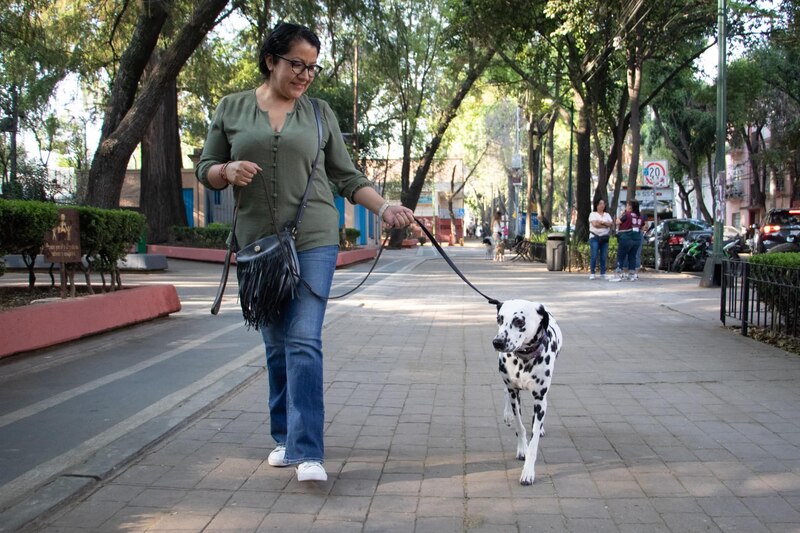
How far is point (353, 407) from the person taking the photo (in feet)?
17.2

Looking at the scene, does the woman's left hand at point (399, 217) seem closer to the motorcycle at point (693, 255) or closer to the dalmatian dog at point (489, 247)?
the motorcycle at point (693, 255)

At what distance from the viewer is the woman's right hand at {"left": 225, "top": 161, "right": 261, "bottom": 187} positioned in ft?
11.0

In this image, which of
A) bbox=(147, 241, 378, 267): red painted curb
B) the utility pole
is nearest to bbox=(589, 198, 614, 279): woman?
the utility pole

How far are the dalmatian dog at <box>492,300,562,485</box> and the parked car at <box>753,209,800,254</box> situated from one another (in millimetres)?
19382

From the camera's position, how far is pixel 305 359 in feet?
11.5

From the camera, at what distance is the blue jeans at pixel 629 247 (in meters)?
16.2

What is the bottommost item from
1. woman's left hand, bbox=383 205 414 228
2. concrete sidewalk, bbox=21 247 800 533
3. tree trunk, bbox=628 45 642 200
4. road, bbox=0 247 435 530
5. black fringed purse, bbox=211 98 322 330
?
concrete sidewalk, bbox=21 247 800 533

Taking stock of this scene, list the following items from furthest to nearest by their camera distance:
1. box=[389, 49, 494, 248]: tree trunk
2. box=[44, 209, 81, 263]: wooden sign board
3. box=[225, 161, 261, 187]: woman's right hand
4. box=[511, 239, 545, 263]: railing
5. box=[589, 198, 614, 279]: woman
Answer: box=[389, 49, 494, 248]: tree trunk
box=[511, 239, 545, 263]: railing
box=[589, 198, 614, 279]: woman
box=[44, 209, 81, 263]: wooden sign board
box=[225, 161, 261, 187]: woman's right hand

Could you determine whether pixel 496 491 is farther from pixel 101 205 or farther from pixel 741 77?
pixel 741 77

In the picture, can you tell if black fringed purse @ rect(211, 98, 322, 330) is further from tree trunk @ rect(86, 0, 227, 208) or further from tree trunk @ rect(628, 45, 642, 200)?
tree trunk @ rect(628, 45, 642, 200)

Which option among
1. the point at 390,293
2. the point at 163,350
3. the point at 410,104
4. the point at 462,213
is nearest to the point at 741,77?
the point at 410,104

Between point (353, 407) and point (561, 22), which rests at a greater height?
point (561, 22)

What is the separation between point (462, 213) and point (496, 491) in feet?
225

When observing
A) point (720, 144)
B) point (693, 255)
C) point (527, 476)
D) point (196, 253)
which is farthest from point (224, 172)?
point (196, 253)
